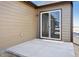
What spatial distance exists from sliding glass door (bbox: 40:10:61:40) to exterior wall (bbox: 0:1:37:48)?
26.3 inches

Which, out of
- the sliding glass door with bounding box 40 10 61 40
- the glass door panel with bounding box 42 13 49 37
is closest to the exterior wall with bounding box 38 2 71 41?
the sliding glass door with bounding box 40 10 61 40

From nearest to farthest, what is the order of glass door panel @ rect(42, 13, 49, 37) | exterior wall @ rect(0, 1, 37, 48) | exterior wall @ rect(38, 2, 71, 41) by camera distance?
1. exterior wall @ rect(0, 1, 37, 48)
2. exterior wall @ rect(38, 2, 71, 41)
3. glass door panel @ rect(42, 13, 49, 37)

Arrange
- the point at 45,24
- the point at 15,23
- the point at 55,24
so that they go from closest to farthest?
the point at 15,23 → the point at 55,24 → the point at 45,24

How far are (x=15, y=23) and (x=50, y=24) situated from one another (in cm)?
257

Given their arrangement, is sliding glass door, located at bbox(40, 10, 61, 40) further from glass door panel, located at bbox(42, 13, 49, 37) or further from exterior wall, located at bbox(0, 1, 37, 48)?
exterior wall, located at bbox(0, 1, 37, 48)

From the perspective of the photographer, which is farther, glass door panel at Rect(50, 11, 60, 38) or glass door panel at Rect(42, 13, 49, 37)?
glass door panel at Rect(42, 13, 49, 37)

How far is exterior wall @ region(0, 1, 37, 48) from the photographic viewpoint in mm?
4289

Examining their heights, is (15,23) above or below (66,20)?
below

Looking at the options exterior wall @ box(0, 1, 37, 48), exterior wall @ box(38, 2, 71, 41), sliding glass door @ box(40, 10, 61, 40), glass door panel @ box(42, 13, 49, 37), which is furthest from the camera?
glass door panel @ box(42, 13, 49, 37)

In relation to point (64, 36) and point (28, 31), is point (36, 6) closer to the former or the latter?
point (28, 31)

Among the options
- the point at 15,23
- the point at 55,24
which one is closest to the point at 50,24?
the point at 55,24

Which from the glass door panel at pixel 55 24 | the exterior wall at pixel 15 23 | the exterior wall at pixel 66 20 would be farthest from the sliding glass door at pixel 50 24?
the exterior wall at pixel 15 23

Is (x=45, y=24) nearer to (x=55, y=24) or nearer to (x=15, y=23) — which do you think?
(x=55, y=24)

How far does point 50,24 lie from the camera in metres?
6.91
